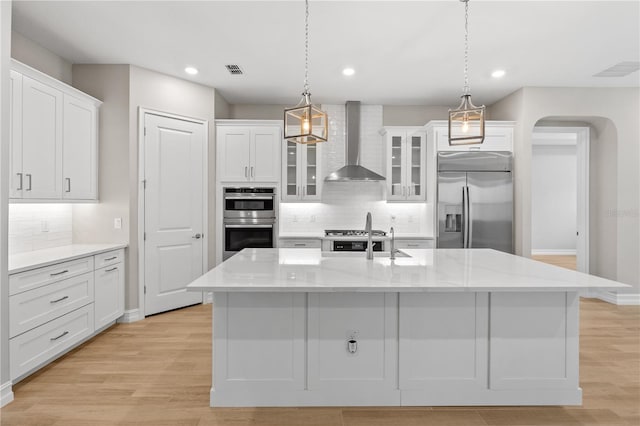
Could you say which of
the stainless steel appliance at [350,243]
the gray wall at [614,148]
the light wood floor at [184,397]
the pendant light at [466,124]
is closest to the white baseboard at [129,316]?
the light wood floor at [184,397]

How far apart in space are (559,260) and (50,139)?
1029 cm

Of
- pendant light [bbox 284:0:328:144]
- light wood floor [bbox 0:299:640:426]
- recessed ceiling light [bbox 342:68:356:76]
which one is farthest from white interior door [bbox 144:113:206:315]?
pendant light [bbox 284:0:328:144]

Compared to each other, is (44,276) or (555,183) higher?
(555,183)

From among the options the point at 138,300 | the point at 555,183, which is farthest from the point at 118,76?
the point at 555,183

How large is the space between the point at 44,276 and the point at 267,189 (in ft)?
9.51

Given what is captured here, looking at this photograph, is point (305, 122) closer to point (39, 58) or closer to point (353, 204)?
point (39, 58)

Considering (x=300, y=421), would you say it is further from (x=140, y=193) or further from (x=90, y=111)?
(x=90, y=111)

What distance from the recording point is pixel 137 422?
2.32m

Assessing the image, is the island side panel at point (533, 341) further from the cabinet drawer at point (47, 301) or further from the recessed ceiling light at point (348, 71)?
the cabinet drawer at point (47, 301)

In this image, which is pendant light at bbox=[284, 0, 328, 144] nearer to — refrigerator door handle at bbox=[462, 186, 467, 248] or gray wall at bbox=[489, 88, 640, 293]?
refrigerator door handle at bbox=[462, 186, 467, 248]

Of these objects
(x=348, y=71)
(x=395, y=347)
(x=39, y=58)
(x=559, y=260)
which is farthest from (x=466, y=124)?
(x=559, y=260)

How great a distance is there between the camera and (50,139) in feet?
11.3

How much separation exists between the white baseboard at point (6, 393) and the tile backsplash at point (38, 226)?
4.37 ft

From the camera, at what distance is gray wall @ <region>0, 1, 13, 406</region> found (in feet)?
8.35
